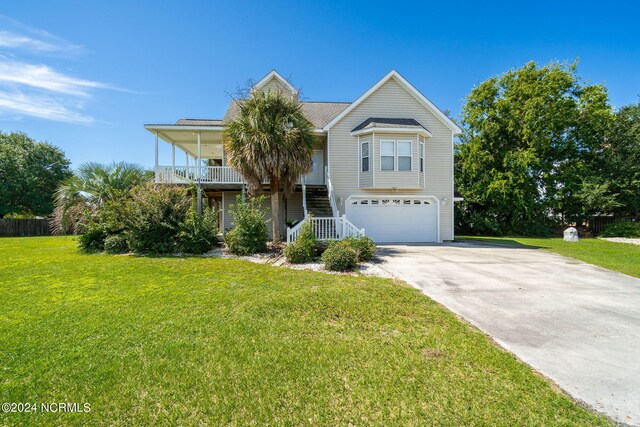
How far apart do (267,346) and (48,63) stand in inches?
572

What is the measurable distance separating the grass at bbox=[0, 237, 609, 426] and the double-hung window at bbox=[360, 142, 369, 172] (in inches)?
404

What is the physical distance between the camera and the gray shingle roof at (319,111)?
1729 centimetres

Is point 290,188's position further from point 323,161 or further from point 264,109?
point 323,161

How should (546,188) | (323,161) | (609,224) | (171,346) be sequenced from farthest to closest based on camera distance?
1. (546,188)
2. (609,224)
3. (323,161)
4. (171,346)

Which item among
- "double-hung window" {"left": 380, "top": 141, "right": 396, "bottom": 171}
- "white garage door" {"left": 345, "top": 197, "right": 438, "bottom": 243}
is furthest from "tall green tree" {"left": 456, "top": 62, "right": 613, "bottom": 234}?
"double-hung window" {"left": 380, "top": 141, "right": 396, "bottom": 171}

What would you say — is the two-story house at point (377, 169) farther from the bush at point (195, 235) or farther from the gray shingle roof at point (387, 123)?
the bush at point (195, 235)

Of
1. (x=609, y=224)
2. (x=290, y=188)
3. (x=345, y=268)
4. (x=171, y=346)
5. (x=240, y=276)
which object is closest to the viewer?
(x=171, y=346)

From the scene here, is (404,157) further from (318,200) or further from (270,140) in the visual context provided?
(270,140)

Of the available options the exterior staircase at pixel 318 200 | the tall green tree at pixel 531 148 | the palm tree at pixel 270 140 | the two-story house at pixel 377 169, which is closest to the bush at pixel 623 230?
the tall green tree at pixel 531 148

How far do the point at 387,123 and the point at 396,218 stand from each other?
5.18 m

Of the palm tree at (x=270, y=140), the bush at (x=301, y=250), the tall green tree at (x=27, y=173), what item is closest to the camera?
the bush at (x=301, y=250)

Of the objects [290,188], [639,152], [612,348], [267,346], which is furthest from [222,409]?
[639,152]

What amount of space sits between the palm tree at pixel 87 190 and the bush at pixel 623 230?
3145 centimetres

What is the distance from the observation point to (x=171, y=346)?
382 cm
